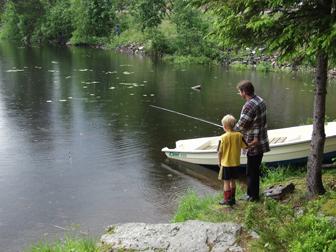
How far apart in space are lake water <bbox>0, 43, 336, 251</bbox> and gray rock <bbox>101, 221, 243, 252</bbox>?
1.97 metres

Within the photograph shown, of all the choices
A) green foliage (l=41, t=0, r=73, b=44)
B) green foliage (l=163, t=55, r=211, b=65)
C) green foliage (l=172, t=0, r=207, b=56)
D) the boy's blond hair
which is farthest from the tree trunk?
green foliage (l=41, t=0, r=73, b=44)

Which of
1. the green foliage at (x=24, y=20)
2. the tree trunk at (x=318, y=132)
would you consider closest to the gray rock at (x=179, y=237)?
the tree trunk at (x=318, y=132)

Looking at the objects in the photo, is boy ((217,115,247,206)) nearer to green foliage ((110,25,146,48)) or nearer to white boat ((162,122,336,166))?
white boat ((162,122,336,166))

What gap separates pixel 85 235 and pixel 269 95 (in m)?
16.2

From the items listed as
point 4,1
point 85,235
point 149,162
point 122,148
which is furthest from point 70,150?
point 4,1

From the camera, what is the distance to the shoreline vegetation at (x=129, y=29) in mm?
37156

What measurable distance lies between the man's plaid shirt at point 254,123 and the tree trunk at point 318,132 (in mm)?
730

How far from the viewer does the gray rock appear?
18.2 ft

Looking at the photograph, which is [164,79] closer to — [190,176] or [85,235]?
[190,176]

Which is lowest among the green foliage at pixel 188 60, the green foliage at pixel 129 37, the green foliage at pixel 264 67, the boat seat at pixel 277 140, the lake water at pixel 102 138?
the lake water at pixel 102 138

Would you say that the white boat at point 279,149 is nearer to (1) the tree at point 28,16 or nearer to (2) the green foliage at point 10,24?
(1) the tree at point 28,16

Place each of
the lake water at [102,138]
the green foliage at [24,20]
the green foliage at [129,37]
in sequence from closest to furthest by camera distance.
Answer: the lake water at [102,138]
the green foliage at [129,37]
the green foliage at [24,20]

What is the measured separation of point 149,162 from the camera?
39.9ft

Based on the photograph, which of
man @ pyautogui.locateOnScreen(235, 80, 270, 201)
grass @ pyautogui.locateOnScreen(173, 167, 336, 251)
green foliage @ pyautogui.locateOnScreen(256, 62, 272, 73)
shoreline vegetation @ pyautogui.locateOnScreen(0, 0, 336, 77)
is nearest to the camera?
grass @ pyautogui.locateOnScreen(173, 167, 336, 251)
